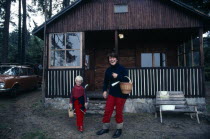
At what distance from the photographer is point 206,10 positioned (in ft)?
41.8

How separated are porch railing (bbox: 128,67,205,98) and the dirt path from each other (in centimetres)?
109

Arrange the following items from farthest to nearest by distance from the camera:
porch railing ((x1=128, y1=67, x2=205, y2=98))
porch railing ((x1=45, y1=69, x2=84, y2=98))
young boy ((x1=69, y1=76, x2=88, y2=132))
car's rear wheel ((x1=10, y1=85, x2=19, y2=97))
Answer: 1. car's rear wheel ((x1=10, y1=85, x2=19, y2=97))
2. porch railing ((x1=45, y1=69, x2=84, y2=98))
3. porch railing ((x1=128, y1=67, x2=205, y2=98))
4. young boy ((x1=69, y1=76, x2=88, y2=132))

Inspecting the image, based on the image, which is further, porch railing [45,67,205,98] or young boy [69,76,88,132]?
porch railing [45,67,205,98]

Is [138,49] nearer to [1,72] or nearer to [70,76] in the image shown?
[70,76]

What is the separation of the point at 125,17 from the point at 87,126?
5.12 meters

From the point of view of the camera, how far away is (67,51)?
7.59 meters

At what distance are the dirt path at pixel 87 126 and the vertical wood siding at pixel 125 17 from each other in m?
4.04

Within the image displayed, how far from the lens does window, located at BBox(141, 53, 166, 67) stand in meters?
9.72

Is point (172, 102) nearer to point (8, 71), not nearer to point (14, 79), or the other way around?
point (14, 79)

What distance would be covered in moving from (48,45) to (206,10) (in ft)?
42.3

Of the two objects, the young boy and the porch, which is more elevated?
the porch

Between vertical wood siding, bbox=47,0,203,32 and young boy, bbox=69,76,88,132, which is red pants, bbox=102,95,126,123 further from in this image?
vertical wood siding, bbox=47,0,203,32

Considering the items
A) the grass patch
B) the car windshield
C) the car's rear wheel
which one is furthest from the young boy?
the car windshield

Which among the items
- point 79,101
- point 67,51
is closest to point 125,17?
point 67,51
